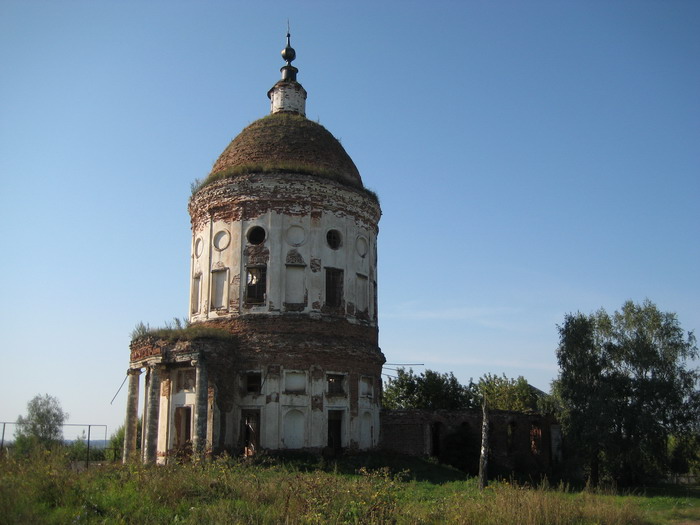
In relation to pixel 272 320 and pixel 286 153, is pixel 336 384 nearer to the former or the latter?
pixel 272 320

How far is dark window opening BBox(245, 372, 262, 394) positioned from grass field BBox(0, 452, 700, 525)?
26.5 feet

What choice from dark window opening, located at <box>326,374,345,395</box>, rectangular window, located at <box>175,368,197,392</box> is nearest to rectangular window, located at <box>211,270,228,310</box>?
rectangular window, located at <box>175,368,197,392</box>

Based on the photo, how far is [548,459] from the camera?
30797 mm

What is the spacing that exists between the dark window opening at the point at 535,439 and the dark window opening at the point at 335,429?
1113cm

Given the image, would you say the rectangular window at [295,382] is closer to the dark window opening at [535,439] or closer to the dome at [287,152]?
the dome at [287,152]

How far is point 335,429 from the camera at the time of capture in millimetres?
24328

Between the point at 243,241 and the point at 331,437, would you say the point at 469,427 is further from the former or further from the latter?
the point at 243,241

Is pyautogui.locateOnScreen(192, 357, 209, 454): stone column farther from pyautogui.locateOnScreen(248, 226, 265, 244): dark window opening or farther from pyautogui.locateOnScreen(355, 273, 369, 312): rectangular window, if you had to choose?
pyautogui.locateOnScreen(355, 273, 369, 312): rectangular window

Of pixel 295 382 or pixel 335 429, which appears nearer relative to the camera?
pixel 295 382

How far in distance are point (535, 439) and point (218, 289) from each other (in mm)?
16633

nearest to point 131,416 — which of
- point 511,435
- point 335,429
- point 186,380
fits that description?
point 186,380

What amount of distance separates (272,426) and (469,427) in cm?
956

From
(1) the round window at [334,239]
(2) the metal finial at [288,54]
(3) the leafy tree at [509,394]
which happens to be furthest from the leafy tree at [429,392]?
(2) the metal finial at [288,54]

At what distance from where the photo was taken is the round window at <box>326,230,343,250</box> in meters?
25.8
